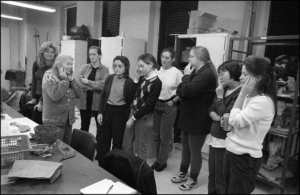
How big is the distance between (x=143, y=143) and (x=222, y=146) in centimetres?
94

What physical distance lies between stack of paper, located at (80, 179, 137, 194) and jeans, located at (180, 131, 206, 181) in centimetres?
134

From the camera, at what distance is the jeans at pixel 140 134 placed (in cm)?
262

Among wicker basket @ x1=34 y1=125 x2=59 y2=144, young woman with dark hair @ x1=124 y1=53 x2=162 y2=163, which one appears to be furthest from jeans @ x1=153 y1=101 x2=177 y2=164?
wicker basket @ x1=34 y1=125 x2=59 y2=144

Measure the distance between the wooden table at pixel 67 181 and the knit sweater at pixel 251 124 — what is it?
0.92 metres

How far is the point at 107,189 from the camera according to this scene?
111cm

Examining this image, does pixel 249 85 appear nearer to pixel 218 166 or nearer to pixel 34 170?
pixel 218 166

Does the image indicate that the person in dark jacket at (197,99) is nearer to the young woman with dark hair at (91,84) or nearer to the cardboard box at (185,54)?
the young woman with dark hair at (91,84)

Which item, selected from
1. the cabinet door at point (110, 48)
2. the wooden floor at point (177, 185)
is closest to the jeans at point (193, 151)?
the wooden floor at point (177, 185)

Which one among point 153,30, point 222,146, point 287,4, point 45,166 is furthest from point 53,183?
point 153,30

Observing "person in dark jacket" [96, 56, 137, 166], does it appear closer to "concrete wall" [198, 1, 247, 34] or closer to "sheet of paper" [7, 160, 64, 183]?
"sheet of paper" [7, 160, 64, 183]

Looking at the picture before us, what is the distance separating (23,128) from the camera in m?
1.90

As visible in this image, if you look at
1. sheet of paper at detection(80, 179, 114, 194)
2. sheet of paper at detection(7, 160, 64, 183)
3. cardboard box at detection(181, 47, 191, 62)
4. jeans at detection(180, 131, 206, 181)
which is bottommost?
jeans at detection(180, 131, 206, 181)

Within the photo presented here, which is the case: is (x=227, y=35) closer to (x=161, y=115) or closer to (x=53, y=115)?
(x=161, y=115)

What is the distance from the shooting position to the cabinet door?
4.66 m
